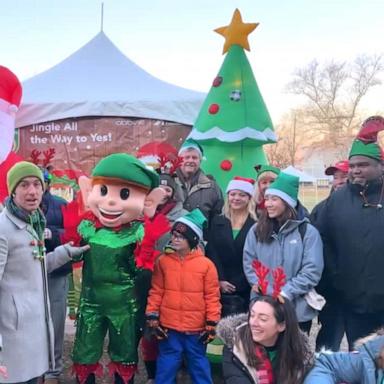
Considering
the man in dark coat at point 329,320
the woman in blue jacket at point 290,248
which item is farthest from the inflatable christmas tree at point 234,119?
the woman in blue jacket at point 290,248

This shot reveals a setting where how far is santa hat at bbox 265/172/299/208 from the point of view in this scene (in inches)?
140

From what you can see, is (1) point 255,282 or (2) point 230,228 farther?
(2) point 230,228

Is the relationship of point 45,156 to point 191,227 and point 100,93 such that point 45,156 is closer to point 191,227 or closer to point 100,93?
point 191,227

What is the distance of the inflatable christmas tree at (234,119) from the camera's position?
19.3 feet

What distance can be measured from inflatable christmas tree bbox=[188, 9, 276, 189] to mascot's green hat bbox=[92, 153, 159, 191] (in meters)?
2.35

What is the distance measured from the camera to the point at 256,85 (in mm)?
6203

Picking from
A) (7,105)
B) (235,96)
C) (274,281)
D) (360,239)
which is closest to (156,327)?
(274,281)

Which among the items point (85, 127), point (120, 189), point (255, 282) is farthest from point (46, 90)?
point (255, 282)

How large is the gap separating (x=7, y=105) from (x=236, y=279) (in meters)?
2.17

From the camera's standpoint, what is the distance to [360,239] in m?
3.39

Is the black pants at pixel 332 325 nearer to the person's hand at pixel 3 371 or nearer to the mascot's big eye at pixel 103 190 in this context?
the mascot's big eye at pixel 103 190

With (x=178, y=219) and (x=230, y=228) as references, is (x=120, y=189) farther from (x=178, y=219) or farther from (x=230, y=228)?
(x=230, y=228)

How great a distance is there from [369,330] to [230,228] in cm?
119

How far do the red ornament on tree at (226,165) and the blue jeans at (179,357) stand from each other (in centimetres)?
256
